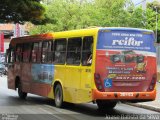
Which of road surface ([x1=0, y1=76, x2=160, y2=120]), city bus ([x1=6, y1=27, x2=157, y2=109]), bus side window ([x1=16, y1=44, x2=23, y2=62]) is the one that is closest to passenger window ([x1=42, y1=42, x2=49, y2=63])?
city bus ([x1=6, y1=27, x2=157, y2=109])

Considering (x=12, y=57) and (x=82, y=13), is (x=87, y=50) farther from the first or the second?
(x=82, y=13)

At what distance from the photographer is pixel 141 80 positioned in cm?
1576

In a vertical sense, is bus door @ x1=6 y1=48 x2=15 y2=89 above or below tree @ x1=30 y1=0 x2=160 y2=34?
below

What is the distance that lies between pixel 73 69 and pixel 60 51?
144 centimetres

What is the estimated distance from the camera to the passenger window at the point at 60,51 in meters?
17.7

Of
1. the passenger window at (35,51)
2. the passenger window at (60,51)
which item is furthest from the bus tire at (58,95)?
the passenger window at (35,51)

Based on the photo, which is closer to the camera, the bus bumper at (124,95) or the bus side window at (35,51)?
the bus bumper at (124,95)

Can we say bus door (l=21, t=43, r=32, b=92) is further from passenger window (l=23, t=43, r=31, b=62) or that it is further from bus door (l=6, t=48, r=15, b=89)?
bus door (l=6, t=48, r=15, b=89)

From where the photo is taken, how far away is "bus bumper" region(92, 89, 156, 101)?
49.5ft

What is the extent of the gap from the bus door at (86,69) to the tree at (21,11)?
4277mm

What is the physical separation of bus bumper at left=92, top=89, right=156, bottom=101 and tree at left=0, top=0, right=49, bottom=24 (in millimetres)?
5911

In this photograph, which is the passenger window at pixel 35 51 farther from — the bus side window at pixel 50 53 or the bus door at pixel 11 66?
the bus door at pixel 11 66

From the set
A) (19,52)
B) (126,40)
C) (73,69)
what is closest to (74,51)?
(73,69)

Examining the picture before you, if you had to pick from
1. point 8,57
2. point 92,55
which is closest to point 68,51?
point 92,55
